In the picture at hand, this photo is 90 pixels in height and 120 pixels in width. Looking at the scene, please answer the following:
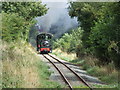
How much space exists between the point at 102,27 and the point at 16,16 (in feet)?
A: 17.5

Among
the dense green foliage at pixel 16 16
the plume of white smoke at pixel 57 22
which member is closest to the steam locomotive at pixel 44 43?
the plume of white smoke at pixel 57 22

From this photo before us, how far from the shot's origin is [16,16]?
63.0 feet

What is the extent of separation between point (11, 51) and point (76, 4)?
1441 centimetres

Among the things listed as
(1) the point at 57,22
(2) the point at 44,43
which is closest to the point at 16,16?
(2) the point at 44,43

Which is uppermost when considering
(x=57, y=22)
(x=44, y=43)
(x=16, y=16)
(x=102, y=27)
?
(x=16, y=16)

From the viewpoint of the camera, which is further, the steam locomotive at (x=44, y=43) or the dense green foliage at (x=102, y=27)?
the steam locomotive at (x=44, y=43)

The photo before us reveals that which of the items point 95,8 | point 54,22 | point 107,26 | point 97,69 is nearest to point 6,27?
point 107,26

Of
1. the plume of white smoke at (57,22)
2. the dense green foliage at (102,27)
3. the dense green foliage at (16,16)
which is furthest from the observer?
the plume of white smoke at (57,22)

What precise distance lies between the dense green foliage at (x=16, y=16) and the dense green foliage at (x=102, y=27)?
3.43 metres

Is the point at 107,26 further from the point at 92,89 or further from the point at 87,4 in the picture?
the point at 87,4

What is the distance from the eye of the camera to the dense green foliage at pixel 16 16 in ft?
53.3

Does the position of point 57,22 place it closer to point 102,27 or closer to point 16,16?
point 16,16

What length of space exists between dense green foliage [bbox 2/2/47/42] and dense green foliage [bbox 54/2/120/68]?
3432mm

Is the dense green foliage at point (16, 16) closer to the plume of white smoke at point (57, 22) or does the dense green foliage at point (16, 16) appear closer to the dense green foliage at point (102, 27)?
the dense green foliage at point (102, 27)
